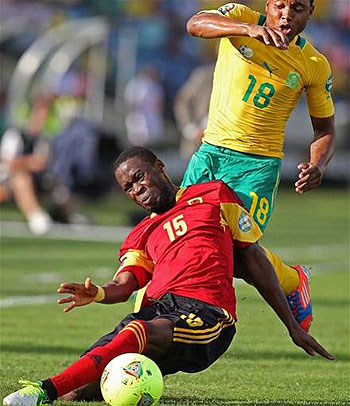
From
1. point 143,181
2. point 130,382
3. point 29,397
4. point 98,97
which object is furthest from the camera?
point 98,97

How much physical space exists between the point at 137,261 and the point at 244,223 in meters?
0.66

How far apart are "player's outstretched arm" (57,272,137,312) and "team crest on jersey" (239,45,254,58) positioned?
1.86 m

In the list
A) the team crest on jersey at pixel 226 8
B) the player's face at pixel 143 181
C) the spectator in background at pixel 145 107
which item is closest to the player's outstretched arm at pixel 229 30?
the team crest on jersey at pixel 226 8

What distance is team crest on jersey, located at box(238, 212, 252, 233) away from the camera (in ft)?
22.4

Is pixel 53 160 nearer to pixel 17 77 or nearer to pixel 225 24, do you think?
pixel 17 77

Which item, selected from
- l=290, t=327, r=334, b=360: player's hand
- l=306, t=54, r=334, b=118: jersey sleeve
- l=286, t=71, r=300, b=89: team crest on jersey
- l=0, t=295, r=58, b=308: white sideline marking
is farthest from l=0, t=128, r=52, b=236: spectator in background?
l=290, t=327, r=334, b=360: player's hand

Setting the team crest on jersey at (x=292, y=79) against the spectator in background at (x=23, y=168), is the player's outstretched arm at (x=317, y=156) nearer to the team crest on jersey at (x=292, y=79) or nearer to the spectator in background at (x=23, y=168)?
the team crest on jersey at (x=292, y=79)

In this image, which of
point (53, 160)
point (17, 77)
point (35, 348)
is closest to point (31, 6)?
point (17, 77)

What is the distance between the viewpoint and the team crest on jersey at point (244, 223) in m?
6.82

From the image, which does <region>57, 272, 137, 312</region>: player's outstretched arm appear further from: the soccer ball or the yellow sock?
the yellow sock

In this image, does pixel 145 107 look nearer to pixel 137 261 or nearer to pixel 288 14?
pixel 288 14

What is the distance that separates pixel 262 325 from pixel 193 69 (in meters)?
18.9

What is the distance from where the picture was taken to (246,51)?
784 cm

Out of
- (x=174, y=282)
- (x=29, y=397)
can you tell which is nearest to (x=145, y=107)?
(x=174, y=282)
